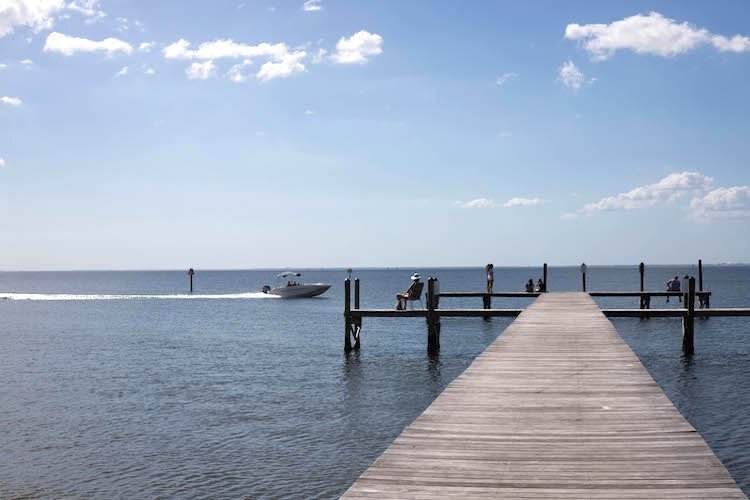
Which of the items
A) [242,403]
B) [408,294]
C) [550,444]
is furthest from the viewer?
[408,294]

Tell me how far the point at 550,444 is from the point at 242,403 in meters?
12.2

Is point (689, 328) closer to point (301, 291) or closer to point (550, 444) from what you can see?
point (550, 444)

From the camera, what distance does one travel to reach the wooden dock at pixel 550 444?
6254 millimetres

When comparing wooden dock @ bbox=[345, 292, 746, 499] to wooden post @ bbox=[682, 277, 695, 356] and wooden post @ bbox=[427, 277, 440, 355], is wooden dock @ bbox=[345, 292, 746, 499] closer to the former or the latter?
wooden post @ bbox=[427, 277, 440, 355]

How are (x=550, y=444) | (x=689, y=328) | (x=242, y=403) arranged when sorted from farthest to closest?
(x=689, y=328) < (x=242, y=403) < (x=550, y=444)

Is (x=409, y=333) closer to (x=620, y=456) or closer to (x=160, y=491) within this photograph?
(x=160, y=491)

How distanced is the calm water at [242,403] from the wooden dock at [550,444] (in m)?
2.99

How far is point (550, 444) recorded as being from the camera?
7.67 meters

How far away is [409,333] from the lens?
37.0 m

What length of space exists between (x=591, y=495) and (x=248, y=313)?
5149 centimetres

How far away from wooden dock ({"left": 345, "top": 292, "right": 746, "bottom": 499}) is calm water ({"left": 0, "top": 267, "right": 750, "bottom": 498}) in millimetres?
2986

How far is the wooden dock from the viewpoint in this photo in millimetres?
6254

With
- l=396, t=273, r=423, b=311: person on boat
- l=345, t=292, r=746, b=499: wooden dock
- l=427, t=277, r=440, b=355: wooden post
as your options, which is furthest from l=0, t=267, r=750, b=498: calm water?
l=345, t=292, r=746, b=499: wooden dock

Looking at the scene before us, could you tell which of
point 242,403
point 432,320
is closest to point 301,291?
point 432,320
